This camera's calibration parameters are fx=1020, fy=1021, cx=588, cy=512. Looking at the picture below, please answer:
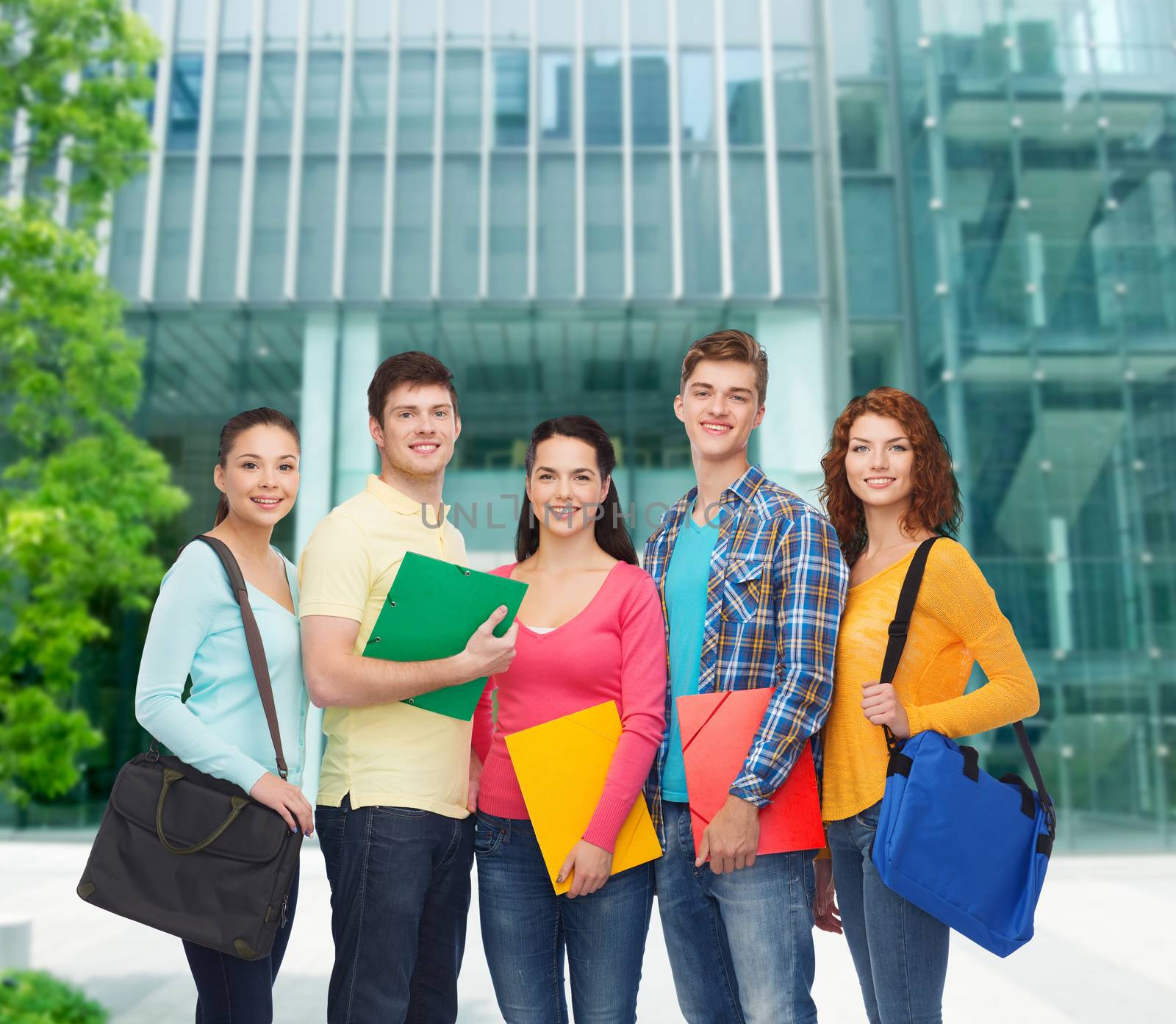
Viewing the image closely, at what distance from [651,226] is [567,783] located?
29.3ft

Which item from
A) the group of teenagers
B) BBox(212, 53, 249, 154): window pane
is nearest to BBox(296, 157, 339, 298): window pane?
BBox(212, 53, 249, 154): window pane

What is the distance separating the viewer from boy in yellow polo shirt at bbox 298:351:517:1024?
7.70ft

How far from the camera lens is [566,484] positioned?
99.7 inches

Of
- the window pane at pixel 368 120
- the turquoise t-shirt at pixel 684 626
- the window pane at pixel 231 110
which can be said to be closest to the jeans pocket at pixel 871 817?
the turquoise t-shirt at pixel 684 626

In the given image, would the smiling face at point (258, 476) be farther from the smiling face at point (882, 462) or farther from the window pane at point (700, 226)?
the window pane at point (700, 226)

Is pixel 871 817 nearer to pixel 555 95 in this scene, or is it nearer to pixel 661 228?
pixel 661 228

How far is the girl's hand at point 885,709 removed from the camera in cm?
239

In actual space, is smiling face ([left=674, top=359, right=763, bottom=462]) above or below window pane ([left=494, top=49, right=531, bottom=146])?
below

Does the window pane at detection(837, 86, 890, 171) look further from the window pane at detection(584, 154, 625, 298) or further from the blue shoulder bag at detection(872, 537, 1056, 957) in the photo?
the blue shoulder bag at detection(872, 537, 1056, 957)

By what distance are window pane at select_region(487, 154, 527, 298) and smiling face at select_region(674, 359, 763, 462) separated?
317 inches

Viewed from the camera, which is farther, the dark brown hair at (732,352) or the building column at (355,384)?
the building column at (355,384)

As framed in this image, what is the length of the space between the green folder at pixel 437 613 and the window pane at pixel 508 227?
8370mm

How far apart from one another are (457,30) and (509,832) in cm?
1018

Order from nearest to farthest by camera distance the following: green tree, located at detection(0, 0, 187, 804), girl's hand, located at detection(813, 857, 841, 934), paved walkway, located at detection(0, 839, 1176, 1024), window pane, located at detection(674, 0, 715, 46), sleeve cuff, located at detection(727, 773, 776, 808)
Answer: sleeve cuff, located at detection(727, 773, 776, 808), girl's hand, located at detection(813, 857, 841, 934), paved walkway, located at detection(0, 839, 1176, 1024), green tree, located at detection(0, 0, 187, 804), window pane, located at detection(674, 0, 715, 46)
